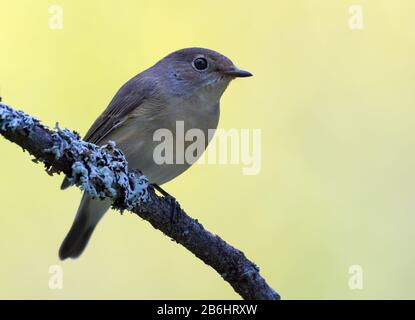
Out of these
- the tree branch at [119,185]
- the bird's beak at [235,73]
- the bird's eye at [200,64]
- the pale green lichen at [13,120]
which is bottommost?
the tree branch at [119,185]

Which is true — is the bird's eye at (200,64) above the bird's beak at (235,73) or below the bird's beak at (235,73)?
above

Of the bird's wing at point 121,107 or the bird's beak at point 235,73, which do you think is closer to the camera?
the bird's wing at point 121,107

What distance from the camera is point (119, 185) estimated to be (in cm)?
379

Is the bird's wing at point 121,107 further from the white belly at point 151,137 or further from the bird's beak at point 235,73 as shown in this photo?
the bird's beak at point 235,73

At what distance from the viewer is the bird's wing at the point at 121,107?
549 centimetres

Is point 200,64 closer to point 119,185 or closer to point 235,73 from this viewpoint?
point 235,73

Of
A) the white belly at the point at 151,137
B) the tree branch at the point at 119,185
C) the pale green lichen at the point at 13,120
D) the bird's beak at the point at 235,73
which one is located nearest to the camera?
the pale green lichen at the point at 13,120

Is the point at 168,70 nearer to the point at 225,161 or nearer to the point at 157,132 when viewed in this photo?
the point at 157,132

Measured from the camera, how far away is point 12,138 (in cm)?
310

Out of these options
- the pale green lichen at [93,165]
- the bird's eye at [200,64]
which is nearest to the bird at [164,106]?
the bird's eye at [200,64]

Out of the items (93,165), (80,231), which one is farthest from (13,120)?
(80,231)

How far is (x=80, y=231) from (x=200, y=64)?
Result: 2.18 metres

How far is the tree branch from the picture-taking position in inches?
124
